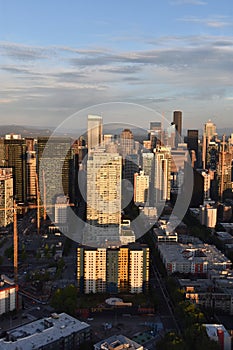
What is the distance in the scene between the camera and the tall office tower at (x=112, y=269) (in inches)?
181

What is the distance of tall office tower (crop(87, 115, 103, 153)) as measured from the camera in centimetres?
587

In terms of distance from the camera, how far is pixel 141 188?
918 centimetres

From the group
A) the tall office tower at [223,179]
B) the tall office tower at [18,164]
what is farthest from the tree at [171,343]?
the tall office tower at [223,179]

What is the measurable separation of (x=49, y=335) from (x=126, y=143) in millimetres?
5128

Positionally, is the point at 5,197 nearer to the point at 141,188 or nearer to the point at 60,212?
the point at 60,212

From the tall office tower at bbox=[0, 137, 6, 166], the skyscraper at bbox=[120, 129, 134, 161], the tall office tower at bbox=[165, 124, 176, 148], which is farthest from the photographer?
the tall office tower at bbox=[165, 124, 176, 148]

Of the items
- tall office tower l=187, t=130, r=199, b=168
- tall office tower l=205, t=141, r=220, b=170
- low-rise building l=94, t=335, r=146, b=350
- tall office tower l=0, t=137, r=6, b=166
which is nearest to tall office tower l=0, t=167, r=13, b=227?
tall office tower l=0, t=137, r=6, b=166

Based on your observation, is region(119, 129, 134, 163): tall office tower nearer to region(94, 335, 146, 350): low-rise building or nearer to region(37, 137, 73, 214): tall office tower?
region(37, 137, 73, 214): tall office tower

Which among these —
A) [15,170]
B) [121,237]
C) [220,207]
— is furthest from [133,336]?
[15,170]

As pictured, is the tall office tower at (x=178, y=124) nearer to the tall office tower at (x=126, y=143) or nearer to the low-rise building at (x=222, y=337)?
the tall office tower at (x=126, y=143)

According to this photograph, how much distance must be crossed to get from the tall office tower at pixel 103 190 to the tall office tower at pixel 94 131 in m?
0.34

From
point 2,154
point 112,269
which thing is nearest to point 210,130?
point 2,154

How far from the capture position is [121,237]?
18.0 feet

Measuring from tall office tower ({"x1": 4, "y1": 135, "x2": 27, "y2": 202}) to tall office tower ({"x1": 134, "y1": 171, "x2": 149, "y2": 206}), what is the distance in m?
2.56
